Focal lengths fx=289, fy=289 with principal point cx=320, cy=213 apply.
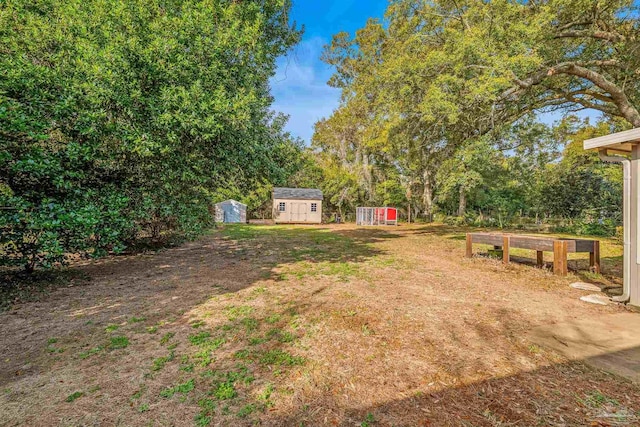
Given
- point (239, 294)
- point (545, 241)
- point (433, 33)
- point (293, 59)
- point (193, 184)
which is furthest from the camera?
point (433, 33)

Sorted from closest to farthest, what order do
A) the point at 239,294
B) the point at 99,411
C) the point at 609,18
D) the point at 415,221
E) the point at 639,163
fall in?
1. the point at 99,411
2. the point at 639,163
3. the point at 239,294
4. the point at 609,18
5. the point at 415,221

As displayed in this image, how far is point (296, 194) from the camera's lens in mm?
29109

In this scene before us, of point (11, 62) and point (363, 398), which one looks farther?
point (11, 62)

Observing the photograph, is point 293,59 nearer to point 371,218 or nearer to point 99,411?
point 99,411

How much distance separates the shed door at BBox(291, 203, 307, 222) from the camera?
28.6 meters

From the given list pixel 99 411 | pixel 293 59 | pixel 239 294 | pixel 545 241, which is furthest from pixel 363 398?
pixel 293 59

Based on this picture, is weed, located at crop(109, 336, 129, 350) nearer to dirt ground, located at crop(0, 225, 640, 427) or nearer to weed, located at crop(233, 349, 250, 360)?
dirt ground, located at crop(0, 225, 640, 427)

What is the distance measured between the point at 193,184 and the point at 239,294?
12.0 ft

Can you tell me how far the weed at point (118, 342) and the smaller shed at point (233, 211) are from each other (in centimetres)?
2583

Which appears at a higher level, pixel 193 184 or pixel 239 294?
pixel 193 184

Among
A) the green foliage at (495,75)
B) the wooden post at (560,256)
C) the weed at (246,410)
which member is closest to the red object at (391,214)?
the green foliage at (495,75)

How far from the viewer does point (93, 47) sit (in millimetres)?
5238

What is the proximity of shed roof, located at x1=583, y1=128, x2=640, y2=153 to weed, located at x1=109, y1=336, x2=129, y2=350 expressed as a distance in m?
7.18

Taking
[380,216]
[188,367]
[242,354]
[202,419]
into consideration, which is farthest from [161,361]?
[380,216]
